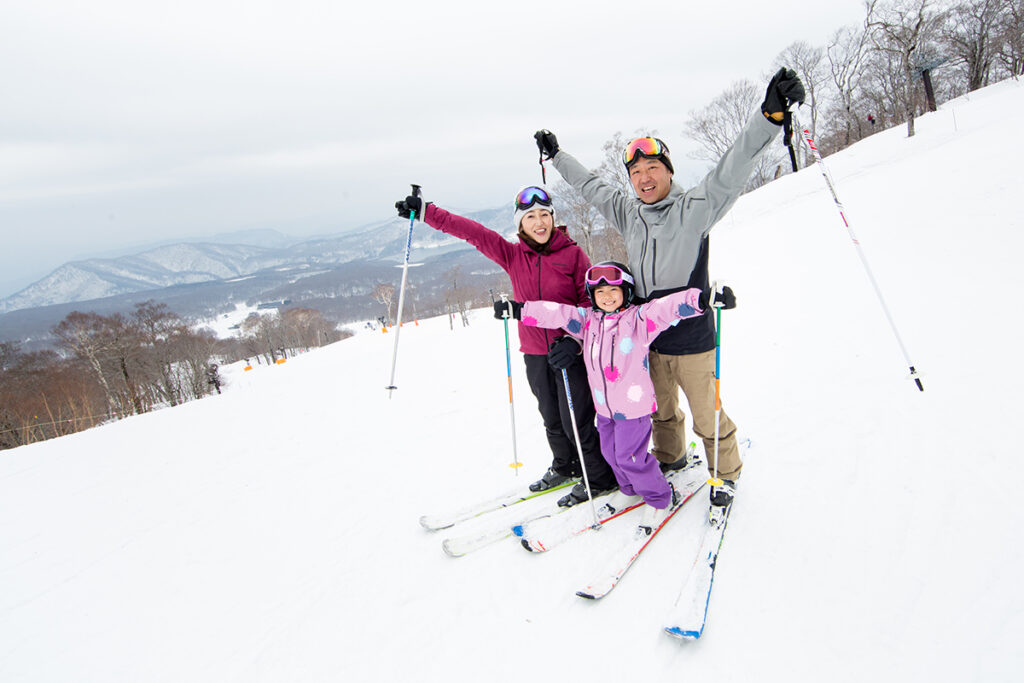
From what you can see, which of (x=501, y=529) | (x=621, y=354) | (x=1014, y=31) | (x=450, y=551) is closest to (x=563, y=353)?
(x=621, y=354)

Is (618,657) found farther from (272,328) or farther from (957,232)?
(272,328)

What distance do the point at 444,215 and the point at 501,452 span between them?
275 centimetres

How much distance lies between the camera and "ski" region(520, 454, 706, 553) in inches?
121

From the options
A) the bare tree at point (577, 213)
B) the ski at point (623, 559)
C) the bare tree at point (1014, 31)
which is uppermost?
the bare tree at point (1014, 31)

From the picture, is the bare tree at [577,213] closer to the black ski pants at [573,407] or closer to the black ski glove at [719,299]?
the black ski pants at [573,407]

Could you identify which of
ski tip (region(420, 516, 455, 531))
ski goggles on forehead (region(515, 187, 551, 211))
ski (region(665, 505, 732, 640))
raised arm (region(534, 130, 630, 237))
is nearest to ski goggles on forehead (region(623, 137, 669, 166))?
raised arm (region(534, 130, 630, 237))

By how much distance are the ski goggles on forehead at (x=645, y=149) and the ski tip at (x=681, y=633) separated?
266cm

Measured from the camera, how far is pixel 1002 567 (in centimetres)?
215

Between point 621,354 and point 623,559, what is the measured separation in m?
1.31

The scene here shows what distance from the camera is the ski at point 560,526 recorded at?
307 centimetres

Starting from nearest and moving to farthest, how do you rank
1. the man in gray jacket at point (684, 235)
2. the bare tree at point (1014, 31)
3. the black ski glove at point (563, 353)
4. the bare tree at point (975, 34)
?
the man in gray jacket at point (684, 235) < the black ski glove at point (563, 353) < the bare tree at point (1014, 31) < the bare tree at point (975, 34)

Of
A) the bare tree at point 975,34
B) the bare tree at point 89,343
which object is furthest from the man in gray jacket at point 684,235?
the bare tree at point 89,343

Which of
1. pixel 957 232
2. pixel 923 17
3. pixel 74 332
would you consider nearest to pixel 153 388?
pixel 74 332

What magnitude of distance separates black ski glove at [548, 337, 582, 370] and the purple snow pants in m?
0.46
